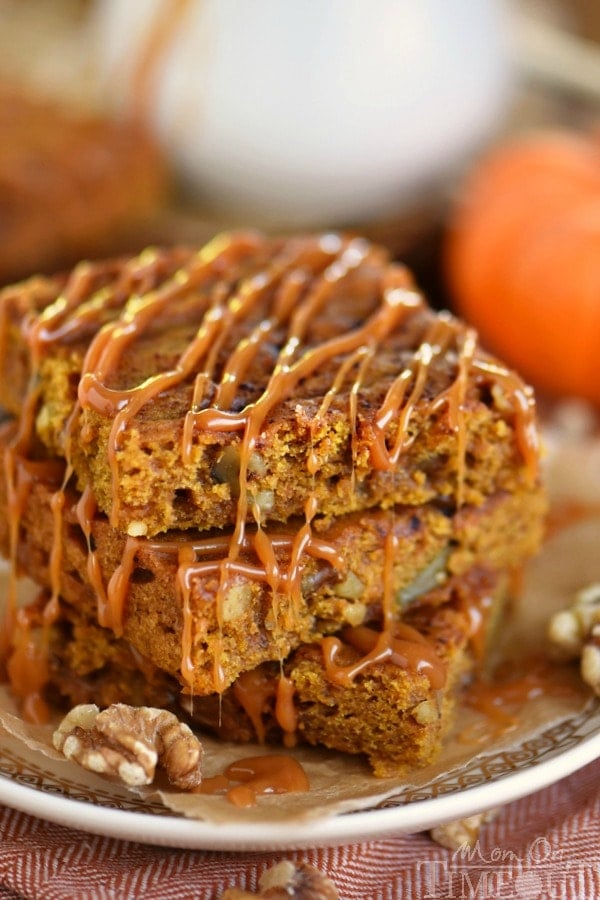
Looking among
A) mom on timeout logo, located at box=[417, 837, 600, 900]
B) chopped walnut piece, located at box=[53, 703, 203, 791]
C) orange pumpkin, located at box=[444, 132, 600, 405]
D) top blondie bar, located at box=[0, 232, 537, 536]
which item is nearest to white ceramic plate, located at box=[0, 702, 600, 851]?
chopped walnut piece, located at box=[53, 703, 203, 791]

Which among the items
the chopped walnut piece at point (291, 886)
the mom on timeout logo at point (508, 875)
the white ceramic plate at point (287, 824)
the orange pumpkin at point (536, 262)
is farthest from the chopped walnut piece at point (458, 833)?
the orange pumpkin at point (536, 262)

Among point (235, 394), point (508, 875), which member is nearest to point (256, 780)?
point (508, 875)

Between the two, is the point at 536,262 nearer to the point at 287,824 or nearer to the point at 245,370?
the point at 245,370

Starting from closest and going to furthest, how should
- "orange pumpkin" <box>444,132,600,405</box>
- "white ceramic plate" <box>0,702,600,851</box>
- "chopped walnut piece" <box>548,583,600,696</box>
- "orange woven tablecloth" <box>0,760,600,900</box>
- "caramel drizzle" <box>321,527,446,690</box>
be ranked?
"white ceramic plate" <box>0,702,600,851</box>
"orange woven tablecloth" <box>0,760,600,900</box>
"caramel drizzle" <box>321,527,446,690</box>
"chopped walnut piece" <box>548,583,600,696</box>
"orange pumpkin" <box>444,132,600,405</box>

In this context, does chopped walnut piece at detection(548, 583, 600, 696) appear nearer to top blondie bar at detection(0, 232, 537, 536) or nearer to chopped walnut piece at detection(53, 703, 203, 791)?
top blondie bar at detection(0, 232, 537, 536)

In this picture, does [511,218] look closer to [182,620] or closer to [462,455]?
[462,455]

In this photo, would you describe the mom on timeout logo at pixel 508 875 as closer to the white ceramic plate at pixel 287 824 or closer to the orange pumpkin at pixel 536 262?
the white ceramic plate at pixel 287 824
